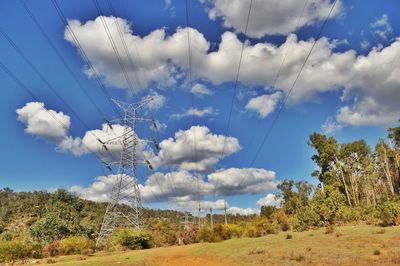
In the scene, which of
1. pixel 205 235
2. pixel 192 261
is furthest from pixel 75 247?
pixel 192 261

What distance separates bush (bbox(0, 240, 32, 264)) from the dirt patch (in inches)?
749

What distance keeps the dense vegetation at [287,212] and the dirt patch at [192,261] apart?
1293 cm

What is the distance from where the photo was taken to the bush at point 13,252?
128 feet

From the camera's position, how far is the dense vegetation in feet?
143

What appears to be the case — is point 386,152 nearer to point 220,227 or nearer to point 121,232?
point 220,227

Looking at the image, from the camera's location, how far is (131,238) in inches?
1729

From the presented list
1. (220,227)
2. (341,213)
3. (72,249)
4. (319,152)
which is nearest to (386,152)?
(319,152)

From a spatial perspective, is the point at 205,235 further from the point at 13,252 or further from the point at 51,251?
the point at 13,252

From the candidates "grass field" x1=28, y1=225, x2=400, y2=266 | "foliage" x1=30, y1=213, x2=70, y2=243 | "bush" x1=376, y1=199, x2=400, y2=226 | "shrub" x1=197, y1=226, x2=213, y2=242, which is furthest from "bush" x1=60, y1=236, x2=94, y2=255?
"foliage" x1=30, y1=213, x2=70, y2=243

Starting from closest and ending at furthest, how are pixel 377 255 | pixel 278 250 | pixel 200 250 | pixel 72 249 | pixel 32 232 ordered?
pixel 377 255, pixel 278 250, pixel 200 250, pixel 72 249, pixel 32 232

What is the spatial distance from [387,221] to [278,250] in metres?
16.3

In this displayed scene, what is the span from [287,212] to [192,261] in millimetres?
81169

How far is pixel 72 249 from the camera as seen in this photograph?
4334cm

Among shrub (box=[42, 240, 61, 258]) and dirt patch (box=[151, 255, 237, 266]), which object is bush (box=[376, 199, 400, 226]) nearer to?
dirt patch (box=[151, 255, 237, 266])
